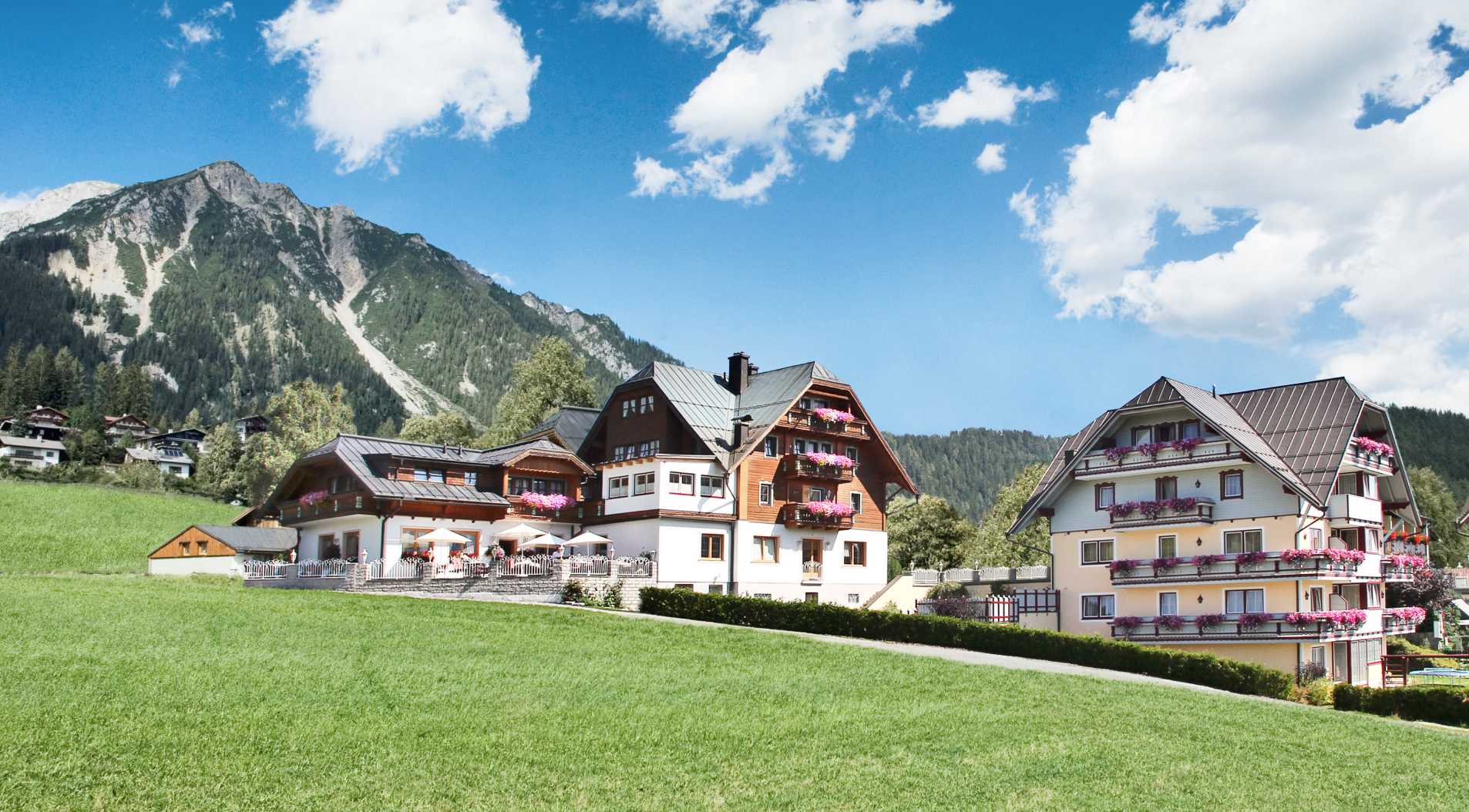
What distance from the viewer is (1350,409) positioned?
47812 mm

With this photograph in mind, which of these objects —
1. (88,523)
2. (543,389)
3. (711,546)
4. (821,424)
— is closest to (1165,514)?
(821,424)

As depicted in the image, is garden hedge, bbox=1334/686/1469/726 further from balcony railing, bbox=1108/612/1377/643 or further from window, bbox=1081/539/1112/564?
window, bbox=1081/539/1112/564

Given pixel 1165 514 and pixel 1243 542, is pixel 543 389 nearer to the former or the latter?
pixel 1165 514

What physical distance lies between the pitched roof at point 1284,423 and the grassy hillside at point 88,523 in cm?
5163

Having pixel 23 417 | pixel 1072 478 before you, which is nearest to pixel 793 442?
pixel 1072 478

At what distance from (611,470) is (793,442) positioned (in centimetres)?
888

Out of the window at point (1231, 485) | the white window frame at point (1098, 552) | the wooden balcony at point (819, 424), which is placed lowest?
the white window frame at point (1098, 552)

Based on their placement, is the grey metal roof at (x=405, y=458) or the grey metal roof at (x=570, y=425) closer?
the grey metal roof at (x=405, y=458)

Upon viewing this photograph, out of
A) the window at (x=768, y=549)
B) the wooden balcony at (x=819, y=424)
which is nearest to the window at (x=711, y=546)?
the window at (x=768, y=549)

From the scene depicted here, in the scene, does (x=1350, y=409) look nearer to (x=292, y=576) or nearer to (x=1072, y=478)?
(x=1072, y=478)

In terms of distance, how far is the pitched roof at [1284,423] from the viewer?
46.1 meters

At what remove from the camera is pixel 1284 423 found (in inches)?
1946

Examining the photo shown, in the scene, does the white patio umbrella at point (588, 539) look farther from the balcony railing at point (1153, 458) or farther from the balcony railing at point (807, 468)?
the balcony railing at point (1153, 458)

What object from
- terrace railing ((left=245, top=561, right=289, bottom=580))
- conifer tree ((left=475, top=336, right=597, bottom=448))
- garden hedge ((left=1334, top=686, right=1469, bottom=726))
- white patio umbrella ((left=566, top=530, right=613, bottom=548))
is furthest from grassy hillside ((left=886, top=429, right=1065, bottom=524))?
garden hedge ((left=1334, top=686, right=1469, bottom=726))
